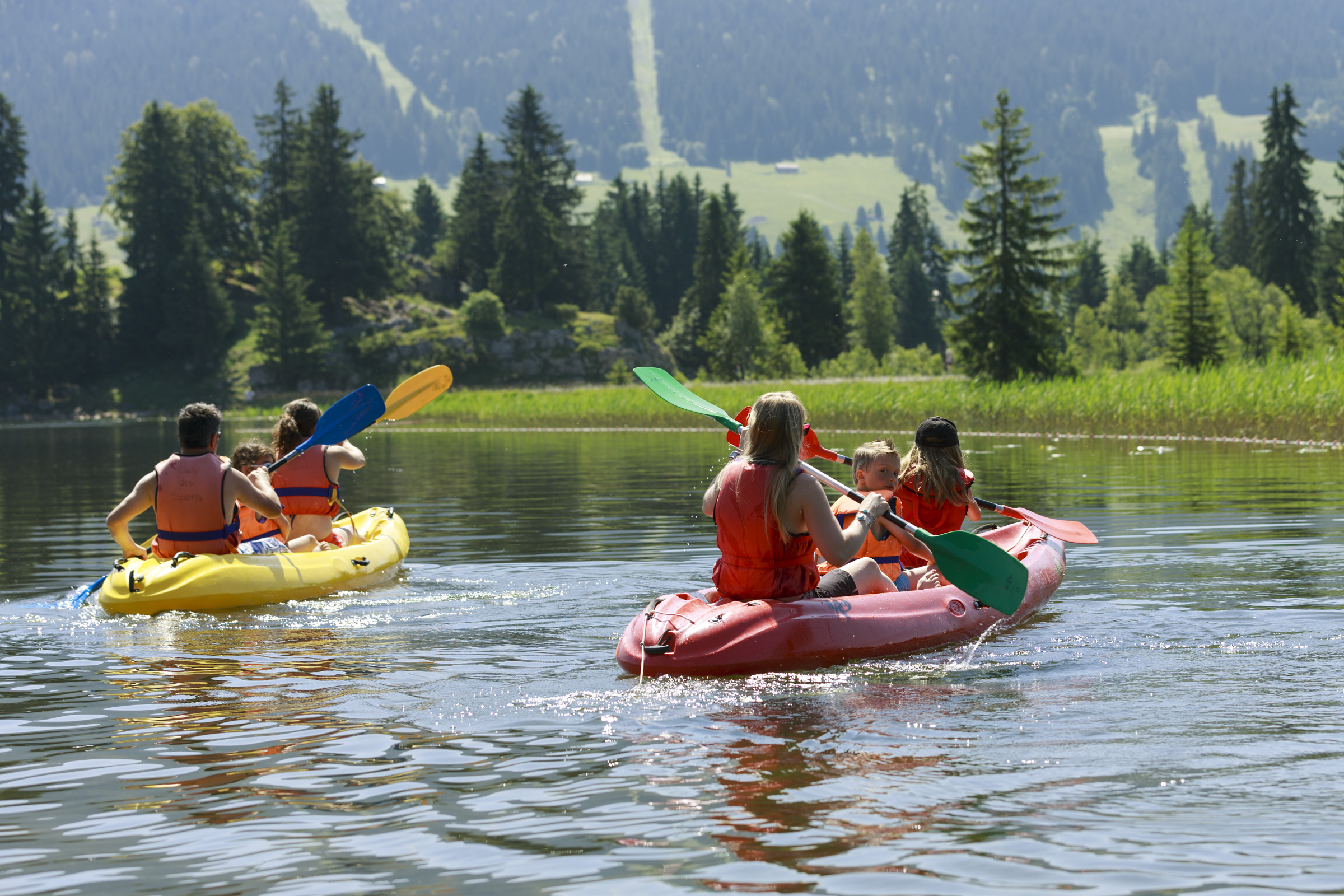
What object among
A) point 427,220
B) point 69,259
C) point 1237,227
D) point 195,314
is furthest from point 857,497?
point 427,220

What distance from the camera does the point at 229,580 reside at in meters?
9.20

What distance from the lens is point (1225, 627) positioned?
7.82m

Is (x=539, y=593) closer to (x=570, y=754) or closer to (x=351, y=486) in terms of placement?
(x=570, y=754)

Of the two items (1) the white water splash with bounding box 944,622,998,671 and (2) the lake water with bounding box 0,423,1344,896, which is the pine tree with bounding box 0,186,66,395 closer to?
(2) the lake water with bounding box 0,423,1344,896

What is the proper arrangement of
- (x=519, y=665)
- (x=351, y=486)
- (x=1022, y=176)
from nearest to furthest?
(x=519, y=665)
(x=351, y=486)
(x=1022, y=176)

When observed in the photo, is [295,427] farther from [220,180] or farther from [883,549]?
[220,180]

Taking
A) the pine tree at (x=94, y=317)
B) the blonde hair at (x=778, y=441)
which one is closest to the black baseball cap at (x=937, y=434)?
the blonde hair at (x=778, y=441)

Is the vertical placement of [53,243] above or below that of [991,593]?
above

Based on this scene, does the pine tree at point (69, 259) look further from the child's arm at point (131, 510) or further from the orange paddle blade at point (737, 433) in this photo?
the orange paddle blade at point (737, 433)

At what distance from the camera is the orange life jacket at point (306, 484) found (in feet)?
36.0

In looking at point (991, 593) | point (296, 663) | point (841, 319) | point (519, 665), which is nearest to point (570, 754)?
point (519, 665)

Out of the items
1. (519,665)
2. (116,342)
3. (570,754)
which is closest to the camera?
(570,754)

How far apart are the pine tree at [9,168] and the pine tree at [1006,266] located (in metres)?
66.6

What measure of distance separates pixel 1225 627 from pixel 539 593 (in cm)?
485
